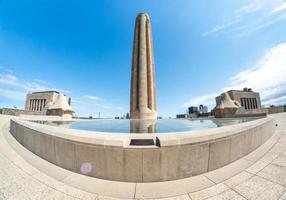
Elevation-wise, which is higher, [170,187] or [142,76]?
[142,76]

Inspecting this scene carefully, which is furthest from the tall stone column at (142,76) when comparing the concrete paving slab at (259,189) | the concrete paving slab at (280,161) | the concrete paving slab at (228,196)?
the concrete paving slab at (228,196)

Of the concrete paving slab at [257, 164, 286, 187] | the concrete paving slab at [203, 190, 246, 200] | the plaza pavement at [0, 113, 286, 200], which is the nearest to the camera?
the concrete paving slab at [203, 190, 246, 200]

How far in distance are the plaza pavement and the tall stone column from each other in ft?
75.5

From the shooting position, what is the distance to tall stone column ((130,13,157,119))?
27.4m

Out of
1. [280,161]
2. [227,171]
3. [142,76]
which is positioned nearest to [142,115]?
[142,76]

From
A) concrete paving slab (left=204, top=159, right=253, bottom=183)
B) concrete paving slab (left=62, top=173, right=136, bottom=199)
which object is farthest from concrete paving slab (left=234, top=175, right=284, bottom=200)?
concrete paving slab (left=62, top=173, right=136, bottom=199)

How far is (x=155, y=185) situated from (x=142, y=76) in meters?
26.1

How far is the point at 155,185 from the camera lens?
2.98 m

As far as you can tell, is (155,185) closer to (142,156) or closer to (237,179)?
(142,156)

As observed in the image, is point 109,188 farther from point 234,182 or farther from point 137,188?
point 234,182

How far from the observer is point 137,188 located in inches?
114

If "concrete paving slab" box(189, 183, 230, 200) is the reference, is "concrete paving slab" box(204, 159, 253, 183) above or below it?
above

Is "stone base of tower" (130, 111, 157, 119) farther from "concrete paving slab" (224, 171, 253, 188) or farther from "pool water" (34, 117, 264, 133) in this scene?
"concrete paving slab" (224, 171, 253, 188)

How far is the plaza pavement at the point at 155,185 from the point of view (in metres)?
2.66
